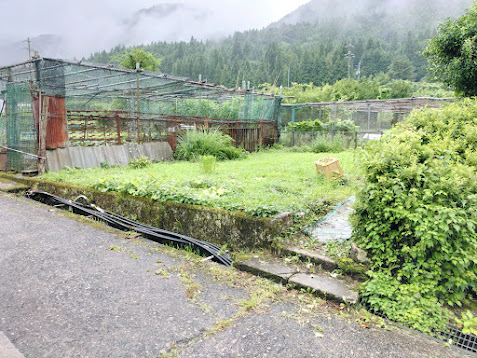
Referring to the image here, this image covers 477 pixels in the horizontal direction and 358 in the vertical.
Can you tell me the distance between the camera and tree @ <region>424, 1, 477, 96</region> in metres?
7.38

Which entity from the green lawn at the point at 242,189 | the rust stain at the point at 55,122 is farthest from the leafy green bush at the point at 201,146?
the rust stain at the point at 55,122

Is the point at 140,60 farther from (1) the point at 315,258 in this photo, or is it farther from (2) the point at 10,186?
(1) the point at 315,258

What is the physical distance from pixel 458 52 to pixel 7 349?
9.52m

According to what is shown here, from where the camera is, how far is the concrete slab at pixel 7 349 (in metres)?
2.21

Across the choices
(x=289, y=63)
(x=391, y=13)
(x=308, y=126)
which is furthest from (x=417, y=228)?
(x=391, y=13)

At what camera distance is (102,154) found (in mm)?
9734

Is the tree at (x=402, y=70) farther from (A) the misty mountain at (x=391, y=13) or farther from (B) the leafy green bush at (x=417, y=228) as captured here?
(A) the misty mountain at (x=391, y=13)

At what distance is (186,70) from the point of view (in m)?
48.6

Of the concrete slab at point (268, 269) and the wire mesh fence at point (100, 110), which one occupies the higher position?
the wire mesh fence at point (100, 110)

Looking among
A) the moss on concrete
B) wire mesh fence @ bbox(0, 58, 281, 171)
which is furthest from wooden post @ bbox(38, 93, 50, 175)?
the moss on concrete

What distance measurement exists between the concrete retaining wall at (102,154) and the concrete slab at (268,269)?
21.5 ft

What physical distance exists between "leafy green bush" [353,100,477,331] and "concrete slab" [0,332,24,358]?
2752mm

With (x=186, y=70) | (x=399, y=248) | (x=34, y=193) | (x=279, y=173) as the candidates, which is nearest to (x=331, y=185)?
(x=279, y=173)

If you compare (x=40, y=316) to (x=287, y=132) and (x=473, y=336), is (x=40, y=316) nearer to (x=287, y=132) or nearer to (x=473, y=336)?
(x=473, y=336)
